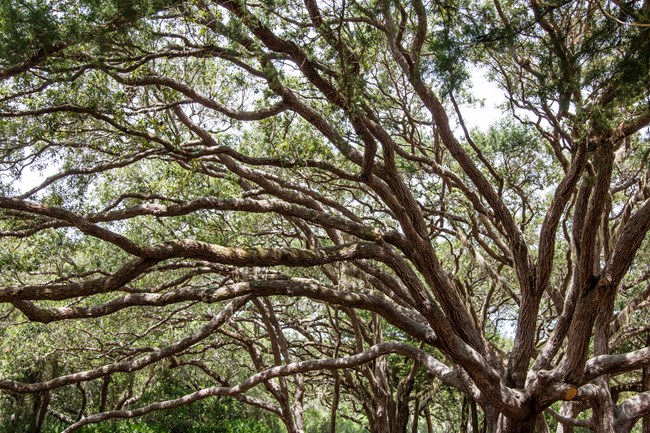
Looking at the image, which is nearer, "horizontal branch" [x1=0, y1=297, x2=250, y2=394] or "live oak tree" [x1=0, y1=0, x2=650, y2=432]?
"live oak tree" [x1=0, y1=0, x2=650, y2=432]

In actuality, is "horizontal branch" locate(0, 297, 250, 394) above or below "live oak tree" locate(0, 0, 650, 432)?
below

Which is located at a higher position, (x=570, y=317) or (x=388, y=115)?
(x=388, y=115)

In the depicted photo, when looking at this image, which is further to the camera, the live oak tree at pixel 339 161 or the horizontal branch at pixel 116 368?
the horizontal branch at pixel 116 368

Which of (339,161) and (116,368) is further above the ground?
(339,161)

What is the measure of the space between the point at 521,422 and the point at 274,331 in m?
5.70

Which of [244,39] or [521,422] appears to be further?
[521,422]

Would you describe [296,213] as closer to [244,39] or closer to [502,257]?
[244,39]

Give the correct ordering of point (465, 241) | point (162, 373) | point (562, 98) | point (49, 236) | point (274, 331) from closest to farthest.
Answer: point (562, 98) → point (49, 236) → point (465, 241) → point (274, 331) → point (162, 373)

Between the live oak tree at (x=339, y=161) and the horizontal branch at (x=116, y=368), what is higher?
the live oak tree at (x=339, y=161)

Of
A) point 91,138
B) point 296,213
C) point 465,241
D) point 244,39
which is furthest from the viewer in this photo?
point 465,241

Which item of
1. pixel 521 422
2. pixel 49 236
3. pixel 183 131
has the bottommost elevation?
pixel 521 422

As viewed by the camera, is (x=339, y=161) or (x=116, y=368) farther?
(x=339, y=161)

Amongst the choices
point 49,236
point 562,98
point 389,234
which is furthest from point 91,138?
point 562,98

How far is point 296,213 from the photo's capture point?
616 centimetres
